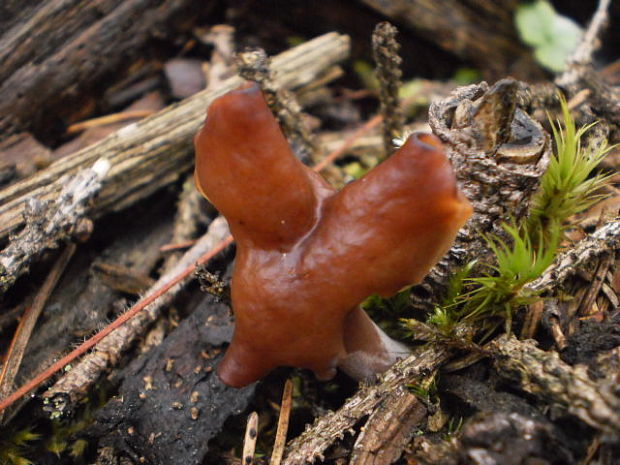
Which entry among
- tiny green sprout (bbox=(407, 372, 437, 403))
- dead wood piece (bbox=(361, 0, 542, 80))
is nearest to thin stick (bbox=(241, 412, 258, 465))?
tiny green sprout (bbox=(407, 372, 437, 403))

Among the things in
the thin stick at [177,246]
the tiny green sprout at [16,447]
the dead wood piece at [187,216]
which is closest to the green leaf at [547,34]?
the dead wood piece at [187,216]

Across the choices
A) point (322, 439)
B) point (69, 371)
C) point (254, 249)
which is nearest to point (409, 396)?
point (322, 439)

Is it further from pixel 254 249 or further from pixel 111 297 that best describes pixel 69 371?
pixel 254 249

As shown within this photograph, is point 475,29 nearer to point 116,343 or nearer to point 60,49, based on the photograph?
point 60,49

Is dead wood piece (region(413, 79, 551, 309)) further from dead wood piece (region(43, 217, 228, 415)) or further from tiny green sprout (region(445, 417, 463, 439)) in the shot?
dead wood piece (region(43, 217, 228, 415))

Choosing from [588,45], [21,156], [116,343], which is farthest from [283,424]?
[588,45]
